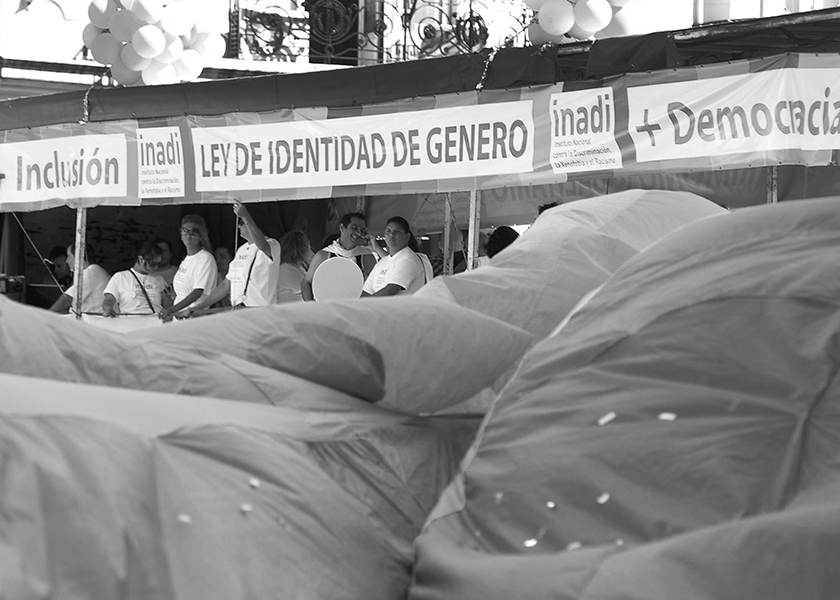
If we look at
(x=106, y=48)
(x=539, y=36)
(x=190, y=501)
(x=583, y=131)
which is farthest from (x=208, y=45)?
(x=190, y=501)

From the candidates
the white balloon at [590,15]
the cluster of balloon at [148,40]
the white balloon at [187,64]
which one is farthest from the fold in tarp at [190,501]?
the white balloon at [187,64]

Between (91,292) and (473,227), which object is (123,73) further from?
(473,227)

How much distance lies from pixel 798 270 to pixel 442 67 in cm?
483

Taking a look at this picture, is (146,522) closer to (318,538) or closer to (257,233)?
(318,538)

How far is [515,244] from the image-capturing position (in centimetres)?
219

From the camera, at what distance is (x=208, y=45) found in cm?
858

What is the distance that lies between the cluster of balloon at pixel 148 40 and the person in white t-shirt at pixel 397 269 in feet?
9.08

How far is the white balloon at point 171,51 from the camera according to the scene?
26.9ft

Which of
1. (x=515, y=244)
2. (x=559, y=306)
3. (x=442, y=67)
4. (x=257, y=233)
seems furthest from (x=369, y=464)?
(x=257, y=233)

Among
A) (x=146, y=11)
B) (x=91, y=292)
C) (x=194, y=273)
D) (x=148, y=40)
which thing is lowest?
(x=91, y=292)

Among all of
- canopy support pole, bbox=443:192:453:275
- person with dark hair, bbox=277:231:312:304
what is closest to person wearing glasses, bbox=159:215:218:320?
person with dark hair, bbox=277:231:312:304

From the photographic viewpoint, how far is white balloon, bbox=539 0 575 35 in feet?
20.8

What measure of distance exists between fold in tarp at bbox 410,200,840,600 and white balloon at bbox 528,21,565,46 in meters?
5.24

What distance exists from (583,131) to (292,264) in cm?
262
